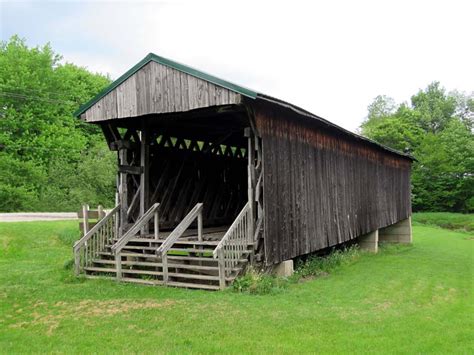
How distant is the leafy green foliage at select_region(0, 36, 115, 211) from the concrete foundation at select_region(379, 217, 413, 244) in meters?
20.2

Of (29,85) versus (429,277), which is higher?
(29,85)

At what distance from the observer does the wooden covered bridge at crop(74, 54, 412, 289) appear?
1037 cm

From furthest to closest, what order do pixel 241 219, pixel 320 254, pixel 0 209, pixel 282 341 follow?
1. pixel 0 209
2. pixel 320 254
3. pixel 241 219
4. pixel 282 341

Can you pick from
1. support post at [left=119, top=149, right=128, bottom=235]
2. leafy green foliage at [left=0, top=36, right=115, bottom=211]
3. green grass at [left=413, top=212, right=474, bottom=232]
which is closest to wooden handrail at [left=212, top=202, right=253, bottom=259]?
support post at [left=119, top=149, right=128, bottom=235]

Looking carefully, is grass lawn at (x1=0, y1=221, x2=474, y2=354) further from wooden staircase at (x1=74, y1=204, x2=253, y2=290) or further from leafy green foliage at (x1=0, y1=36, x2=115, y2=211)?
leafy green foliage at (x1=0, y1=36, x2=115, y2=211)

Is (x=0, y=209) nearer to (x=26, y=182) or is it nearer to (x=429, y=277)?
(x=26, y=182)

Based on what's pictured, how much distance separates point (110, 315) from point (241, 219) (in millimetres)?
3585

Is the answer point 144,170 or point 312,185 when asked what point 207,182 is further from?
point 312,185

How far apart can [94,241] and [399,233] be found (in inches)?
709

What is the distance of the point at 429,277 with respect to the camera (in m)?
12.9

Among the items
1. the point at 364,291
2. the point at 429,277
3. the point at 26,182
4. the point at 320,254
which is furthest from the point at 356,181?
the point at 26,182

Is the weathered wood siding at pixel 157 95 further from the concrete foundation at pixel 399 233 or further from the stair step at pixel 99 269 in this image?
the concrete foundation at pixel 399 233

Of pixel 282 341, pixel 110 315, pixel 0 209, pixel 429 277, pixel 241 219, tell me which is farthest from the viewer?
pixel 0 209

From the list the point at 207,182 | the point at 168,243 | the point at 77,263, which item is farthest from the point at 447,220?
the point at 77,263
